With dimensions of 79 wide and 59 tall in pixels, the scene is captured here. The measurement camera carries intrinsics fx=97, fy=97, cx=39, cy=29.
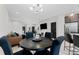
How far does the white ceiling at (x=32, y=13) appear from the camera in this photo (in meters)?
1.77

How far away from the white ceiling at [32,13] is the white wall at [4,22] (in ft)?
0.27

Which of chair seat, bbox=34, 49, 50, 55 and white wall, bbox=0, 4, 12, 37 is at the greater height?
white wall, bbox=0, 4, 12, 37

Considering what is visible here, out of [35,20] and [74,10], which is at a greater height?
[74,10]

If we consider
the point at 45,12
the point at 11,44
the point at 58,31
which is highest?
the point at 45,12

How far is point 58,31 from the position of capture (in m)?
1.83

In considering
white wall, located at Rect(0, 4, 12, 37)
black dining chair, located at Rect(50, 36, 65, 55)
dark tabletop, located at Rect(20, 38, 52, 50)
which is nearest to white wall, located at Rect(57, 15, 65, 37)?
black dining chair, located at Rect(50, 36, 65, 55)

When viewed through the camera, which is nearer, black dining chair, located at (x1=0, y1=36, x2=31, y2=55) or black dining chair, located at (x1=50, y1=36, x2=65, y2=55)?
black dining chair, located at (x1=0, y1=36, x2=31, y2=55)

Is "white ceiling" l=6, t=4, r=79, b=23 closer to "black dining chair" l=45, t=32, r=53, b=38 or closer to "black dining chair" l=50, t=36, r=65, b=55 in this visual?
"black dining chair" l=45, t=32, r=53, b=38

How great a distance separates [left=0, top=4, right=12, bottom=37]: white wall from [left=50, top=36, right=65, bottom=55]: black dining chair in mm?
864

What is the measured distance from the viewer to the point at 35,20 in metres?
1.82

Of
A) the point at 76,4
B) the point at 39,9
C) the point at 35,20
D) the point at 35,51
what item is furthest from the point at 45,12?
the point at 35,51

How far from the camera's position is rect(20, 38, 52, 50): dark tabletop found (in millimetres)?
1808
